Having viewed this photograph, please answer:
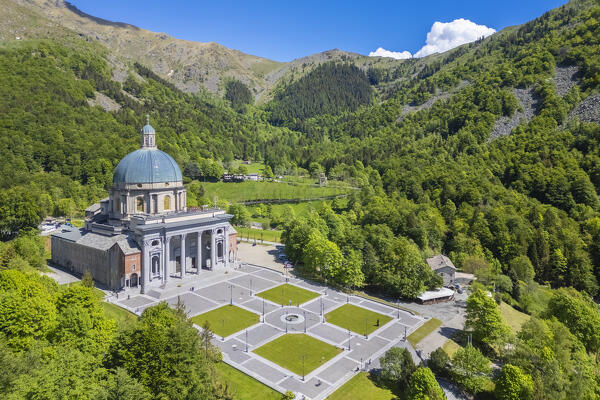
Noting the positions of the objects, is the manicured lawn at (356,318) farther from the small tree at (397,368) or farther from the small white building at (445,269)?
the small white building at (445,269)

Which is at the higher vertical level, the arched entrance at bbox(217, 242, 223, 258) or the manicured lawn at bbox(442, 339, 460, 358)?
the arched entrance at bbox(217, 242, 223, 258)

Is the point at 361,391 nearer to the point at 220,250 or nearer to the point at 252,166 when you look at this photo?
the point at 220,250

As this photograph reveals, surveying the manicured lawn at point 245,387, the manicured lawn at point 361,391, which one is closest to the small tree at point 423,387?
the manicured lawn at point 361,391

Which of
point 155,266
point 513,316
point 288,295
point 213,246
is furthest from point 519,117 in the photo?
point 155,266

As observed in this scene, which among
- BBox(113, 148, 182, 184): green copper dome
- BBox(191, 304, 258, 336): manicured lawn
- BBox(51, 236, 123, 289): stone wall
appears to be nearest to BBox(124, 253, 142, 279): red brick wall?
BBox(51, 236, 123, 289): stone wall

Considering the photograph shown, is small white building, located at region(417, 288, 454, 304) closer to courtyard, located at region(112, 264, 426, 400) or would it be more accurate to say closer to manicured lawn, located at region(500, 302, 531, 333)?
courtyard, located at region(112, 264, 426, 400)

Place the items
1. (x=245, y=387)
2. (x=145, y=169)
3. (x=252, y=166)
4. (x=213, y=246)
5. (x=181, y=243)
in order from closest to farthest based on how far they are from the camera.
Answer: (x=245, y=387)
(x=145, y=169)
(x=181, y=243)
(x=213, y=246)
(x=252, y=166)
